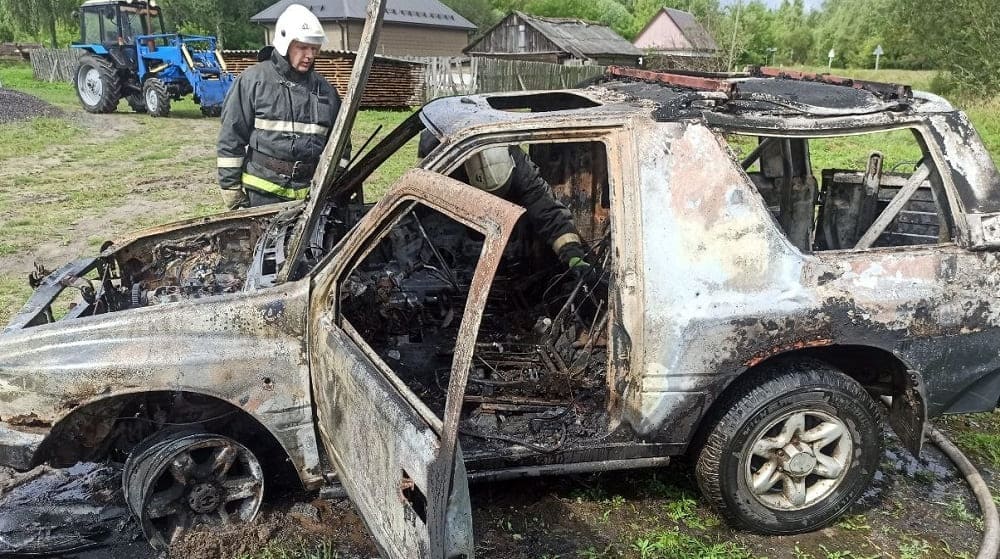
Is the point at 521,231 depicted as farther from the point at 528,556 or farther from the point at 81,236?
the point at 81,236

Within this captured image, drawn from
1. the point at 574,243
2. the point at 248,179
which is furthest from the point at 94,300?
the point at 574,243

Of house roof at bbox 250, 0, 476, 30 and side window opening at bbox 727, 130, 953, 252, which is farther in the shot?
house roof at bbox 250, 0, 476, 30

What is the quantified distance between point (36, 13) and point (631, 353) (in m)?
42.2

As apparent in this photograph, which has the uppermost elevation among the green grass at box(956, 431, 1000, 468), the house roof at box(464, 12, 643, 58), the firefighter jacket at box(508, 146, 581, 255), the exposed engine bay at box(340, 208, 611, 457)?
the house roof at box(464, 12, 643, 58)

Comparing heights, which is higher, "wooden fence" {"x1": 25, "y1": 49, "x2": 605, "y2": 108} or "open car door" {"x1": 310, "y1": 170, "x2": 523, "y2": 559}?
"wooden fence" {"x1": 25, "y1": 49, "x2": 605, "y2": 108}

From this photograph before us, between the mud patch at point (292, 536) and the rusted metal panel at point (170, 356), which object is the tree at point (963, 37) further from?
the rusted metal panel at point (170, 356)

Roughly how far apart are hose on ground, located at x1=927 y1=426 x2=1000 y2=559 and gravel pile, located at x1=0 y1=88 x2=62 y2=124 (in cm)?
1666

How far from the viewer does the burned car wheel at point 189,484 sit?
2.60 metres

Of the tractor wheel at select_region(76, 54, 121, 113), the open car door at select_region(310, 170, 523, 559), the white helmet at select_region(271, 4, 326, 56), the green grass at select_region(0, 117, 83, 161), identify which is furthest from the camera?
the tractor wheel at select_region(76, 54, 121, 113)

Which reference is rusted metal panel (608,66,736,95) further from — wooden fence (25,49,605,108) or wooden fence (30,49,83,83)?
wooden fence (30,49,83,83)

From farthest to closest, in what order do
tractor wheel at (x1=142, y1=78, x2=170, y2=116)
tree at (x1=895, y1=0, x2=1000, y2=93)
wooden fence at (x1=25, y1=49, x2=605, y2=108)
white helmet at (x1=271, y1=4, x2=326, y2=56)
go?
1. tree at (x1=895, y1=0, x2=1000, y2=93)
2. wooden fence at (x1=25, y1=49, x2=605, y2=108)
3. tractor wheel at (x1=142, y1=78, x2=170, y2=116)
4. white helmet at (x1=271, y1=4, x2=326, y2=56)

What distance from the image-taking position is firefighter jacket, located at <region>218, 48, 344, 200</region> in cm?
423

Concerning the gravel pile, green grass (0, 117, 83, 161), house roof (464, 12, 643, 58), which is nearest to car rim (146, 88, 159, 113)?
green grass (0, 117, 83, 161)

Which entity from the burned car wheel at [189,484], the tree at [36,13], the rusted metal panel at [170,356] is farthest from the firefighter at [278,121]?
the tree at [36,13]
